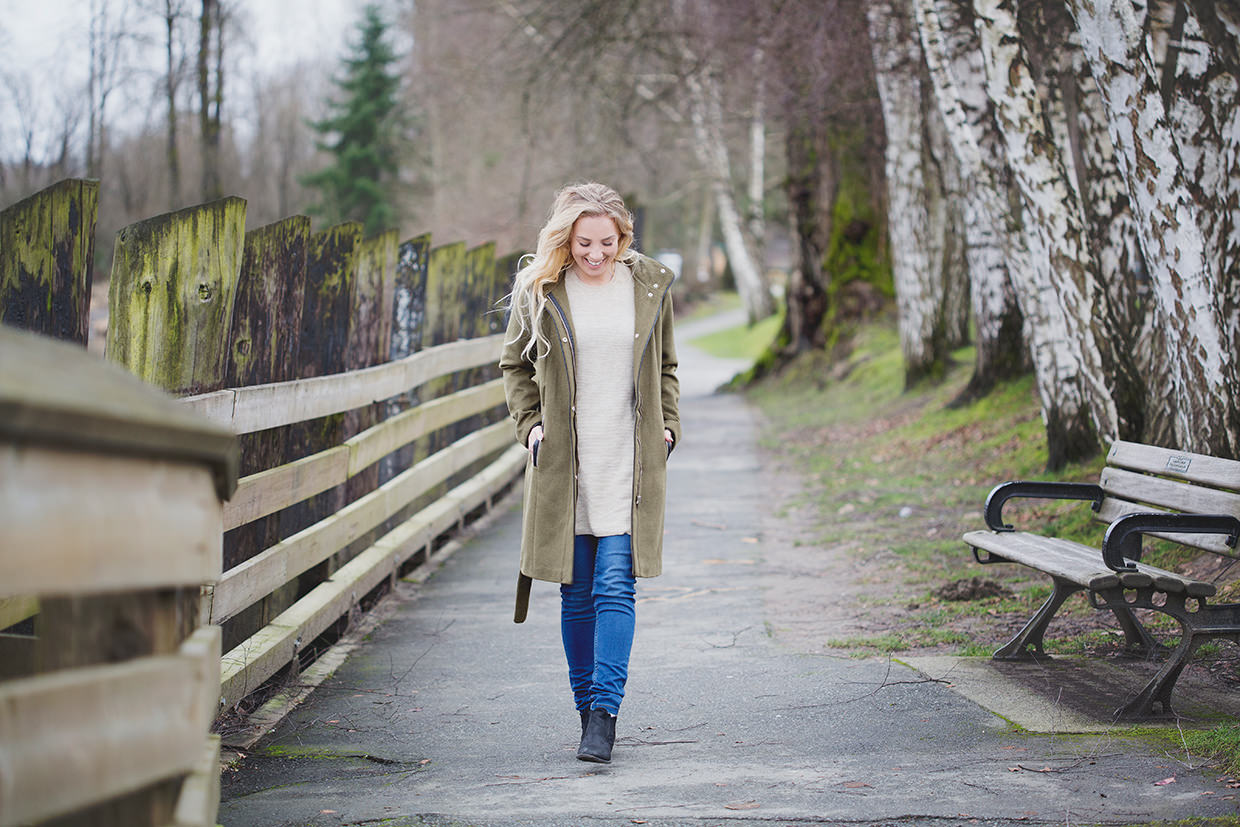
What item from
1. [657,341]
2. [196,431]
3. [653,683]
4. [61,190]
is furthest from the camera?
[653,683]

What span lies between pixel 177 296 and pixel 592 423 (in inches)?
56.4

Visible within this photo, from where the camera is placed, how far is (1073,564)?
504 centimetres

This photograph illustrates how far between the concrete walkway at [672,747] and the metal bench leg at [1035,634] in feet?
1.45

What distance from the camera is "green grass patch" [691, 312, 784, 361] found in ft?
116

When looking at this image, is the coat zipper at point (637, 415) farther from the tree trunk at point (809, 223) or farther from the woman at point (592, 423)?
the tree trunk at point (809, 223)

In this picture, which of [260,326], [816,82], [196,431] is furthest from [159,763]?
[816,82]

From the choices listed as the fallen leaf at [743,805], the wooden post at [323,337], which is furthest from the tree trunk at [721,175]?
the fallen leaf at [743,805]

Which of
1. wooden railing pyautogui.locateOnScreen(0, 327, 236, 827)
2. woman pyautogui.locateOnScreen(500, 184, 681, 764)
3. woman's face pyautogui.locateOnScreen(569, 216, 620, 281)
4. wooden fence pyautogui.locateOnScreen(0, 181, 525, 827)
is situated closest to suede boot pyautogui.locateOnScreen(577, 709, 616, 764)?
woman pyautogui.locateOnScreen(500, 184, 681, 764)

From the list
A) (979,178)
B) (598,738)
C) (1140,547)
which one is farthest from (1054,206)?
(598,738)

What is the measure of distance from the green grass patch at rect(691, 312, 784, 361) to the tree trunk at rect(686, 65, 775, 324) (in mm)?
811

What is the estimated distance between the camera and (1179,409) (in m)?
6.77

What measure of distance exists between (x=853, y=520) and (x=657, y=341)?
5141 mm

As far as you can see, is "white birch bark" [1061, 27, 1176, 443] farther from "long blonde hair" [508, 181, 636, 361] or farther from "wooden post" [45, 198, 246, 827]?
"wooden post" [45, 198, 246, 827]

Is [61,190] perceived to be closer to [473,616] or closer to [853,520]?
[473,616]
